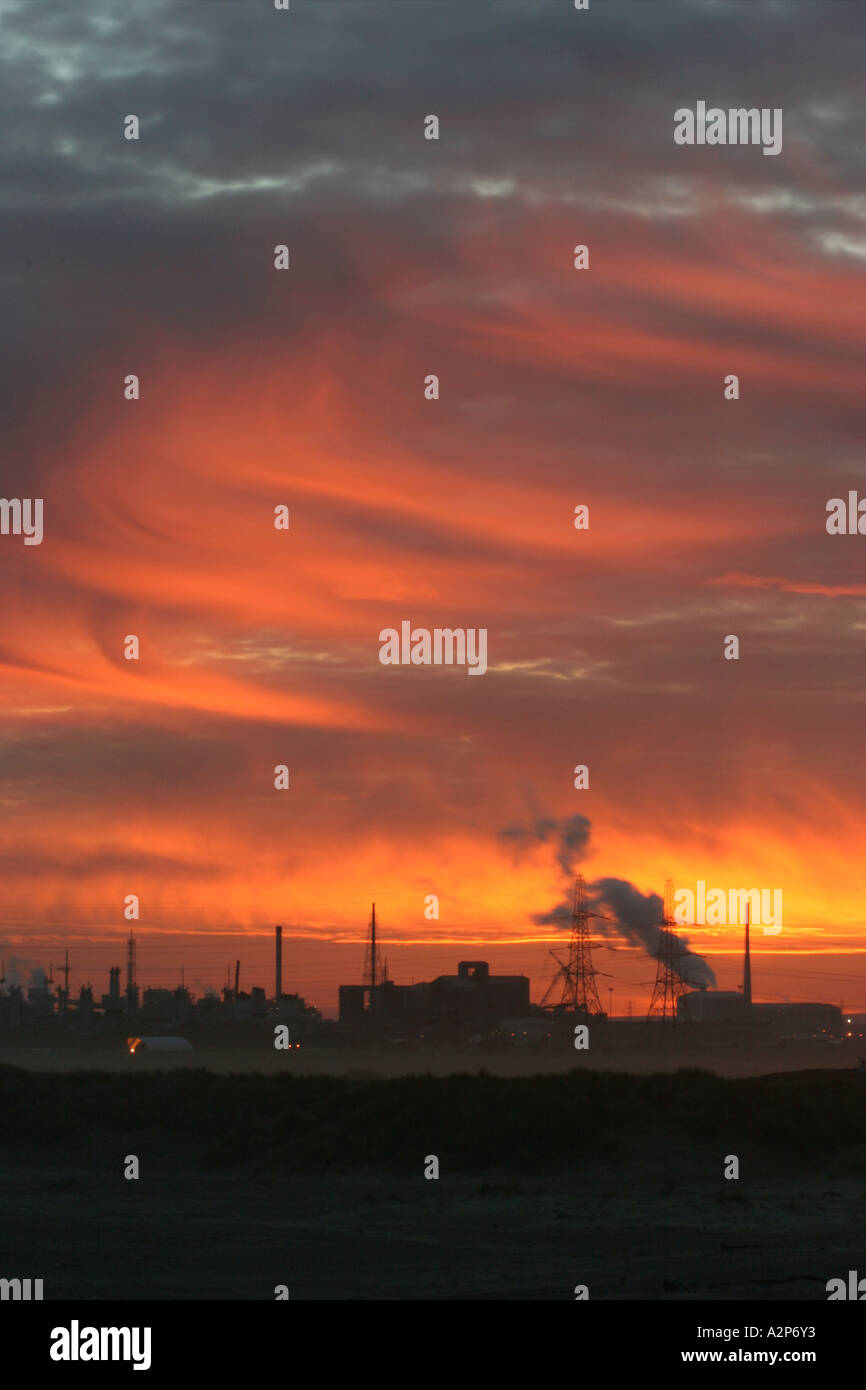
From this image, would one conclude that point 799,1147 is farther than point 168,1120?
No

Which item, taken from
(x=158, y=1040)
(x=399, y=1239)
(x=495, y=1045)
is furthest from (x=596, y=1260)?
(x=495, y=1045)

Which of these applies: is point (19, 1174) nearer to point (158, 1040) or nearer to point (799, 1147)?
point (799, 1147)

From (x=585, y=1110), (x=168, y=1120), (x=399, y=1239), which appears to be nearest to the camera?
(x=399, y=1239)

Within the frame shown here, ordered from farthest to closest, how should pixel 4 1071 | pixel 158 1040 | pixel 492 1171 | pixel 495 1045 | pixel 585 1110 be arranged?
1. pixel 495 1045
2. pixel 158 1040
3. pixel 4 1071
4. pixel 585 1110
5. pixel 492 1171
